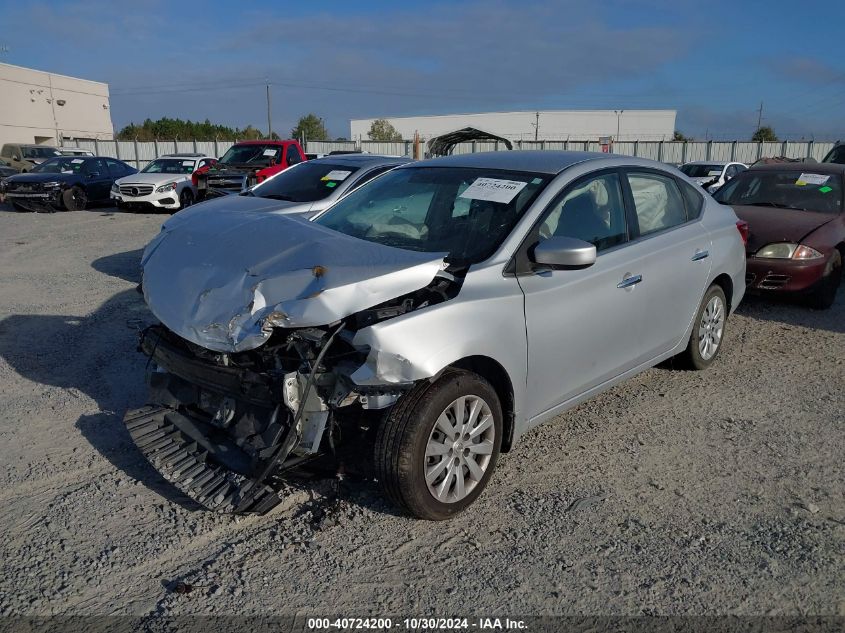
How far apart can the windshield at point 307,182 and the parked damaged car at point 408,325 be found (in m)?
4.15

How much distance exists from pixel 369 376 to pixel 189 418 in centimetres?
134

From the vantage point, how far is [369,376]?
296 cm

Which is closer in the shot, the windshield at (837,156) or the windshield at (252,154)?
the windshield at (252,154)

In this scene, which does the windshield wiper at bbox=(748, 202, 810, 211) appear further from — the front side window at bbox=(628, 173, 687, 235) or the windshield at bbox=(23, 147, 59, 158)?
the windshield at bbox=(23, 147, 59, 158)

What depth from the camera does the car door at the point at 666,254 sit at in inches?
172

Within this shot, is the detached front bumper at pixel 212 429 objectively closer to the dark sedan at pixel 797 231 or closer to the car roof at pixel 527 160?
the car roof at pixel 527 160

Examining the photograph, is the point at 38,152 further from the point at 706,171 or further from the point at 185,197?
the point at 706,171

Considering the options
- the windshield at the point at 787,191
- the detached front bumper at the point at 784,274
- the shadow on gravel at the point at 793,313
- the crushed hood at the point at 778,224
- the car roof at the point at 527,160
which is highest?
the car roof at the point at 527,160

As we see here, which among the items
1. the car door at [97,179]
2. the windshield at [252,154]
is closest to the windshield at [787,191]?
the windshield at [252,154]

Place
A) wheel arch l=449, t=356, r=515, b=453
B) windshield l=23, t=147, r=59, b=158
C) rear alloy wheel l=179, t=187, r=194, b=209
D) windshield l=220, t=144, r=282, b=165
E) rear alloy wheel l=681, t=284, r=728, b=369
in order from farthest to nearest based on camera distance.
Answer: windshield l=23, t=147, r=59, b=158, rear alloy wheel l=179, t=187, r=194, b=209, windshield l=220, t=144, r=282, b=165, rear alloy wheel l=681, t=284, r=728, b=369, wheel arch l=449, t=356, r=515, b=453

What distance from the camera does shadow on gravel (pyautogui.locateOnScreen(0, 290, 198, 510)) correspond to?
3.95 meters

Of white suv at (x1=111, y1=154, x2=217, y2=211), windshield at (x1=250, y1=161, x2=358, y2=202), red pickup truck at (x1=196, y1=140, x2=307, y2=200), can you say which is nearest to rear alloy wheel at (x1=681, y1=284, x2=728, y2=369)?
windshield at (x1=250, y1=161, x2=358, y2=202)

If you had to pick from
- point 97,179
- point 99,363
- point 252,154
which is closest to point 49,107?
point 97,179

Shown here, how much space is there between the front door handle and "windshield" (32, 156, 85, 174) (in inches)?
679
